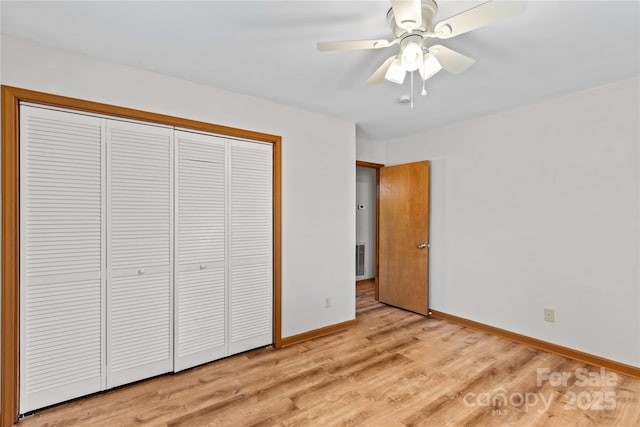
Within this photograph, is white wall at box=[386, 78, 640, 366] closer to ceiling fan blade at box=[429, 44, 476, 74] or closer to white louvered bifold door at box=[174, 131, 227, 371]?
ceiling fan blade at box=[429, 44, 476, 74]

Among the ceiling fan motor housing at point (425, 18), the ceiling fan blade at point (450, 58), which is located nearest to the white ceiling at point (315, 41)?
the ceiling fan motor housing at point (425, 18)

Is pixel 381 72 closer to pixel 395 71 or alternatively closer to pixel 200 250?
pixel 395 71

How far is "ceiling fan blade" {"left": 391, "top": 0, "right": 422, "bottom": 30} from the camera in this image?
1.25 meters

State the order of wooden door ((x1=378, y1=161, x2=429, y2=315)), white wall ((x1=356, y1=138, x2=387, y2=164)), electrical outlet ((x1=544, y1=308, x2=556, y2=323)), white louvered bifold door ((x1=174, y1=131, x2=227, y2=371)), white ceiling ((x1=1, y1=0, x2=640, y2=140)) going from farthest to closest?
1. white wall ((x1=356, y1=138, x2=387, y2=164))
2. wooden door ((x1=378, y1=161, x2=429, y2=315))
3. electrical outlet ((x1=544, y1=308, x2=556, y2=323))
4. white louvered bifold door ((x1=174, y1=131, x2=227, y2=371))
5. white ceiling ((x1=1, y1=0, x2=640, y2=140))

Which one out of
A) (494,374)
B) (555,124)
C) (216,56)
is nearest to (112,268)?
(216,56)

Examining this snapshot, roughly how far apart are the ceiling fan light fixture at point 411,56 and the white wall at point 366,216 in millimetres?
3973

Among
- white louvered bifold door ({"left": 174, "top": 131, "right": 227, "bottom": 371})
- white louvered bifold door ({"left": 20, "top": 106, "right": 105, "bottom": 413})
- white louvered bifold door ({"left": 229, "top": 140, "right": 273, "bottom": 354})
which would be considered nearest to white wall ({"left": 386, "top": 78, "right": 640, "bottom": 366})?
white louvered bifold door ({"left": 229, "top": 140, "right": 273, "bottom": 354})

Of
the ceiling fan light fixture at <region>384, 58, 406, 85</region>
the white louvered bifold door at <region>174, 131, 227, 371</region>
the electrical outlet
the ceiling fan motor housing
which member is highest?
the ceiling fan motor housing

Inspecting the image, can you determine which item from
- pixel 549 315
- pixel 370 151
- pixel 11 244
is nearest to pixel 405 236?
pixel 370 151

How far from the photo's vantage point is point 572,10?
156 cm

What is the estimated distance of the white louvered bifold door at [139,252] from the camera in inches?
85.3

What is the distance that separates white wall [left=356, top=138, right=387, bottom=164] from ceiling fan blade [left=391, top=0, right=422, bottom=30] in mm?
2842

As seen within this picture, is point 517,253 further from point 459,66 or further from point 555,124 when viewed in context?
point 459,66

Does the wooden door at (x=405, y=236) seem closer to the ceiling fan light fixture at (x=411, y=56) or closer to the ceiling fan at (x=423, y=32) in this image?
the ceiling fan at (x=423, y=32)
